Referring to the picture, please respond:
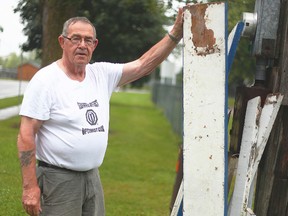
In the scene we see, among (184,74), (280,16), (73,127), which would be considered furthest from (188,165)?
(280,16)

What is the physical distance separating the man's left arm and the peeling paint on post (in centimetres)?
37

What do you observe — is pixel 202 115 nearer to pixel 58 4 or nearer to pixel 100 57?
pixel 58 4

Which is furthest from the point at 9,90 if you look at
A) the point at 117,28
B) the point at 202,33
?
the point at 202,33

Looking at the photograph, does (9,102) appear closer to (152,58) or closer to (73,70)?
(152,58)

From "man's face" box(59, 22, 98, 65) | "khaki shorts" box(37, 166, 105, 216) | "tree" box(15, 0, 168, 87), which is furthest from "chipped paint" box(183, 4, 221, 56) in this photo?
"tree" box(15, 0, 168, 87)

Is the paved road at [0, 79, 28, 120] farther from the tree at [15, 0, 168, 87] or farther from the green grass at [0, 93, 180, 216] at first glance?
the tree at [15, 0, 168, 87]

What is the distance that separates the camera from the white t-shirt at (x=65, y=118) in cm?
321

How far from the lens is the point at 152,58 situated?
374cm

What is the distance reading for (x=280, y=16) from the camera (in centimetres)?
369

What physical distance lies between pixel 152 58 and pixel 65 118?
2.72 ft

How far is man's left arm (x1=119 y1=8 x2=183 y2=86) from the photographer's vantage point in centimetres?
353

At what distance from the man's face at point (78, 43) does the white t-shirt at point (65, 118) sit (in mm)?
117

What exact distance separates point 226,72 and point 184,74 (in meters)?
0.24

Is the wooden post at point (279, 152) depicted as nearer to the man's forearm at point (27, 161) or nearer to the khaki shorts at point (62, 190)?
the khaki shorts at point (62, 190)
